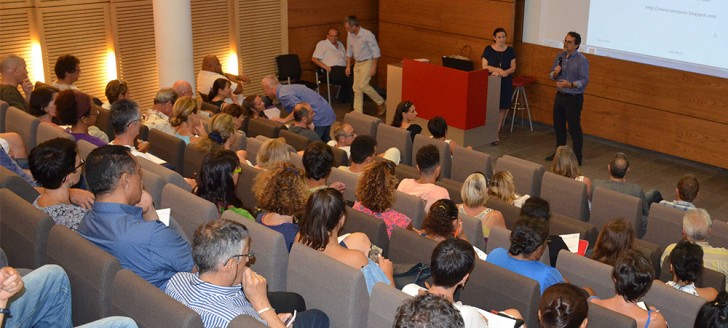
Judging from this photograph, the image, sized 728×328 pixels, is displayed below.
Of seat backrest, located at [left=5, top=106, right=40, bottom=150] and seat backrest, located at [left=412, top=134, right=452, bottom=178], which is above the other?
seat backrest, located at [left=5, top=106, right=40, bottom=150]

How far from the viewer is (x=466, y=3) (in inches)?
482

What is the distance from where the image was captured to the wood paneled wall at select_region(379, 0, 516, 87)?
11.9 metres

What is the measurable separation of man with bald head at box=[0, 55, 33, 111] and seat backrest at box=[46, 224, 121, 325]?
4735 mm

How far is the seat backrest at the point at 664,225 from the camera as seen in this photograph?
630 cm

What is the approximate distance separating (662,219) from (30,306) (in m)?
4.94

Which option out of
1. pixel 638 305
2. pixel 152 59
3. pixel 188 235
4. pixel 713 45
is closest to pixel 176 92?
pixel 152 59

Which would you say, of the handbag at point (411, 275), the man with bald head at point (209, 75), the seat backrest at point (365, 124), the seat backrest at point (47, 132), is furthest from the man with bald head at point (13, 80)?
the handbag at point (411, 275)

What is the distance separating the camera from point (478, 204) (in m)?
5.91

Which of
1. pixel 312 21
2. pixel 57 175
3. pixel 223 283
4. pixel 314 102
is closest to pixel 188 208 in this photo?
pixel 57 175

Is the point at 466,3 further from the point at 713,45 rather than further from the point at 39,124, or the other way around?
the point at 39,124

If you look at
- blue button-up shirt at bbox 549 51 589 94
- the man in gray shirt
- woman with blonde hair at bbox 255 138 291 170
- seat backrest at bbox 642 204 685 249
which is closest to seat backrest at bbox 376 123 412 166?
the man in gray shirt

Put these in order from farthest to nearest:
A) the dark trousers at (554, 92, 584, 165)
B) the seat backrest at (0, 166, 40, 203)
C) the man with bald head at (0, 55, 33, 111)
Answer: the dark trousers at (554, 92, 584, 165), the man with bald head at (0, 55, 33, 111), the seat backrest at (0, 166, 40, 203)

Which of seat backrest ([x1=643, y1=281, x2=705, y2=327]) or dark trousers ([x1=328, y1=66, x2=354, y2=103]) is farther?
dark trousers ([x1=328, y1=66, x2=354, y2=103])

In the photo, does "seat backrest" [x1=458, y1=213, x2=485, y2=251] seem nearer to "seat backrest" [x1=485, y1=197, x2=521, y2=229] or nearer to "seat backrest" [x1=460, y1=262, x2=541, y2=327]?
"seat backrest" [x1=485, y1=197, x2=521, y2=229]
